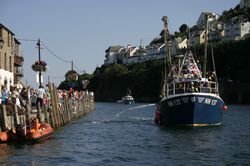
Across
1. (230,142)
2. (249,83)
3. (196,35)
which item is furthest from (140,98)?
(230,142)

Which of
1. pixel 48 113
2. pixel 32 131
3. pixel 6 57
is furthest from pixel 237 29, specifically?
pixel 32 131

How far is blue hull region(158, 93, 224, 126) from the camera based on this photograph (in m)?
41.5

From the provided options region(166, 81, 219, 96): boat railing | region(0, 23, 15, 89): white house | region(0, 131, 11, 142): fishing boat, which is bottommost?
region(0, 131, 11, 142): fishing boat

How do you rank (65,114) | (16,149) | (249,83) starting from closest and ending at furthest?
(16,149) < (65,114) < (249,83)

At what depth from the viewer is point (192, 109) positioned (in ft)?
137

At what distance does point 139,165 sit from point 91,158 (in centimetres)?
331

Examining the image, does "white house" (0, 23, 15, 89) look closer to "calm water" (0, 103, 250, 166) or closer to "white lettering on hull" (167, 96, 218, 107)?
"calm water" (0, 103, 250, 166)

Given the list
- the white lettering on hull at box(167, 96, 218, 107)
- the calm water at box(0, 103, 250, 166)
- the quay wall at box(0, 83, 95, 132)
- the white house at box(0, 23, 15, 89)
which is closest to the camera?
the calm water at box(0, 103, 250, 166)

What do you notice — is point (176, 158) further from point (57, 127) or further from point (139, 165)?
point (57, 127)

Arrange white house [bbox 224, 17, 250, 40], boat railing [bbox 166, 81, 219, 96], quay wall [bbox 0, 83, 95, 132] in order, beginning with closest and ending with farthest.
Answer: quay wall [bbox 0, 83, 95, 132] → boat railing [bbox 166, 81, 219, 96] → white house [bbox 224, 17, 250, 40]

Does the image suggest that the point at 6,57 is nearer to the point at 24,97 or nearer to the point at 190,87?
the point at 24,97

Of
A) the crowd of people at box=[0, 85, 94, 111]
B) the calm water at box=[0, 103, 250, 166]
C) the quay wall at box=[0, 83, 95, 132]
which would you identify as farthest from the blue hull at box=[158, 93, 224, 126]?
the crowd of people at box=[0, 85, 94, 111]

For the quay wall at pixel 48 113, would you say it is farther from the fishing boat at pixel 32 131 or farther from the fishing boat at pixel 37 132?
the fishing boat at pixel 37 132

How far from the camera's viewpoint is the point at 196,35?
19275cm
